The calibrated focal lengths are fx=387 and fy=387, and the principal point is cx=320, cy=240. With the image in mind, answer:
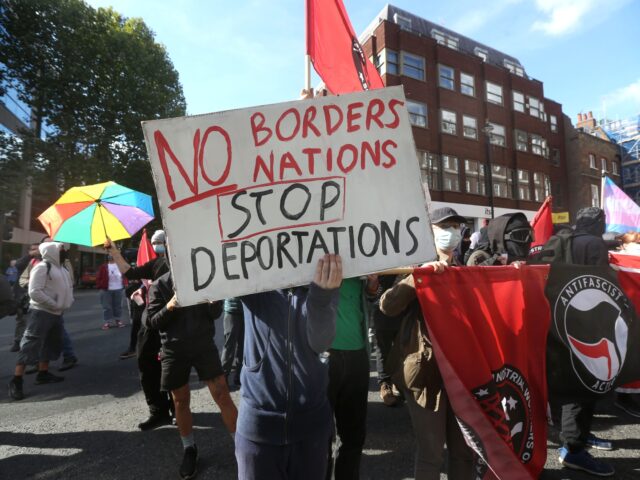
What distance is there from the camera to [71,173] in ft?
62.5

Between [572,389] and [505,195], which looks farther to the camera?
[505,195]

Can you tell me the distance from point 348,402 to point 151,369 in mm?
2467

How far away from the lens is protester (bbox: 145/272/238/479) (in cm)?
293

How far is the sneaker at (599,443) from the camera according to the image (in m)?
3.10

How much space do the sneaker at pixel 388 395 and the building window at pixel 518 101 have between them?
26459 mm

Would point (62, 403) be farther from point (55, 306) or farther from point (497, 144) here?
point (497, 144)

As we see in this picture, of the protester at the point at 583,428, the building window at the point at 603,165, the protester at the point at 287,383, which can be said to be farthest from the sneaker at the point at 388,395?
the building window at the point at 603,165

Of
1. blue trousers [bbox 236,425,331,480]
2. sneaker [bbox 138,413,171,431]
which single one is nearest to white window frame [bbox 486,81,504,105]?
sneaker [bbox 138,413,171,431]

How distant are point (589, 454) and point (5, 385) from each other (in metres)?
6.55

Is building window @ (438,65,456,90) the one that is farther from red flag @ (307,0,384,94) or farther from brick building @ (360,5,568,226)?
red flag @ (307,0,384,94)

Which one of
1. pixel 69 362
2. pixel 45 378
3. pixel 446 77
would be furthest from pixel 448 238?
pixel 446 77

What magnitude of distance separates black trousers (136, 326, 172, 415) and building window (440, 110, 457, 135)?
70.3 feet

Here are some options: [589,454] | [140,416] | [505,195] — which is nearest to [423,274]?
[589,454]

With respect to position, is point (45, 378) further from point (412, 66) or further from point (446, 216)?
point (412, 66)
